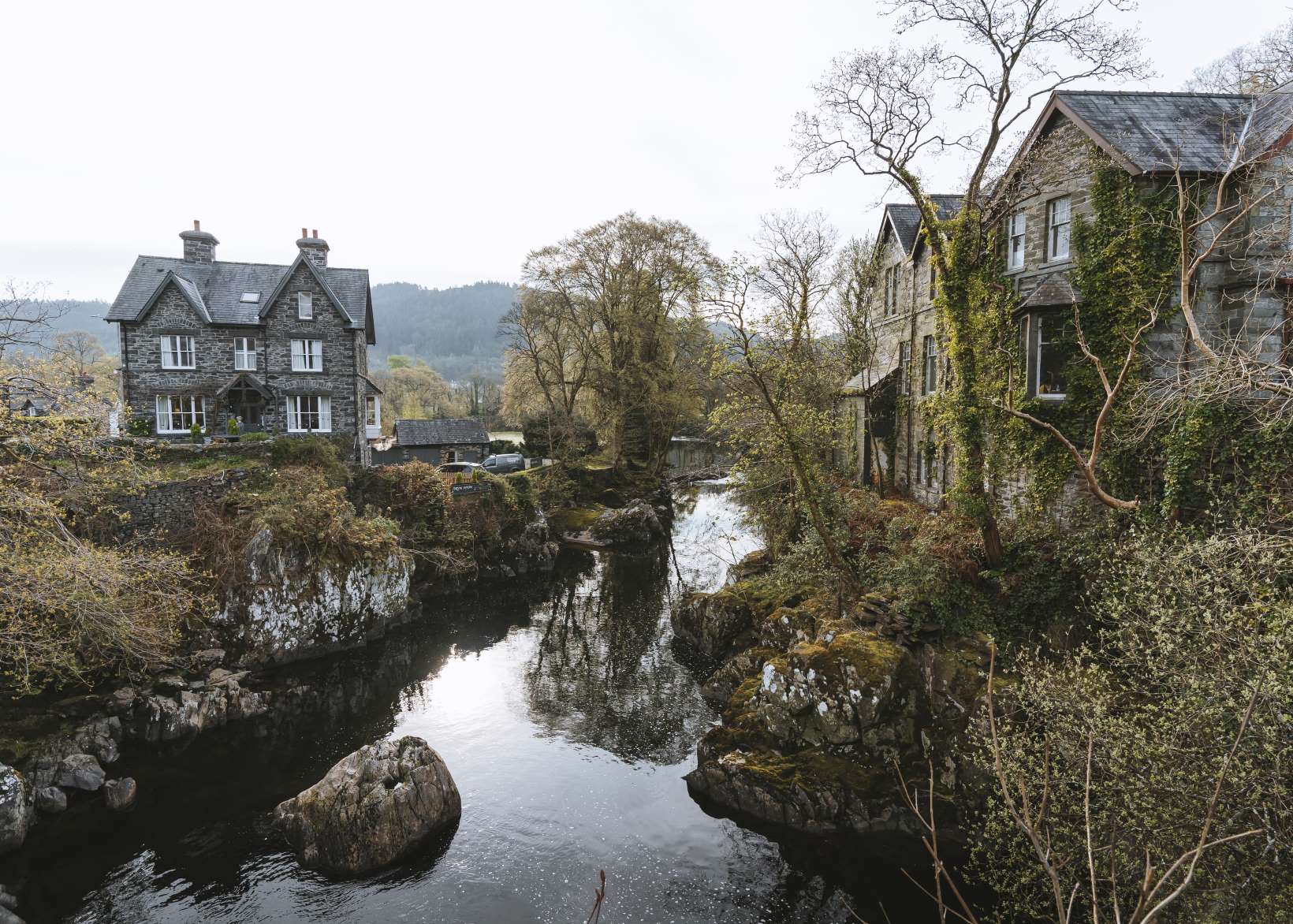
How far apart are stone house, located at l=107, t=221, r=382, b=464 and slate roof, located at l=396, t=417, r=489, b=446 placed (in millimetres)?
12282

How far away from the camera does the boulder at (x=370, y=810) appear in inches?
Answer: 493

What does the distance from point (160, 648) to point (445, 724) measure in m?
7.70

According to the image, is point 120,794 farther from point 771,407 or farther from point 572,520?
point 572,520

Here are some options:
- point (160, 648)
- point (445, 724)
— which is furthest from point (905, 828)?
point (160, 648)

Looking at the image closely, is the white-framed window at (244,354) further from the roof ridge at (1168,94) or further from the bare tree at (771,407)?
the roof ridge at (1168,94)

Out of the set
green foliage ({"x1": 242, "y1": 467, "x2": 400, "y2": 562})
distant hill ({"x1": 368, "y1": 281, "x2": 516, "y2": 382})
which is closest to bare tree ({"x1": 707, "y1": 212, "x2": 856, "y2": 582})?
green foliage ({"x1": 242, "y1": 467, "x2": 400, "y2": 562})

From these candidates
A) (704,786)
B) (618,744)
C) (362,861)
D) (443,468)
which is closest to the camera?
(362,861)

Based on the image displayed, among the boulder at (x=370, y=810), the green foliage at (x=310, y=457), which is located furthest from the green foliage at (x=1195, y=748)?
the green foliage at (x=310, y=457)

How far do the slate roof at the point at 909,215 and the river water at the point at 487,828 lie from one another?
64.3 ft

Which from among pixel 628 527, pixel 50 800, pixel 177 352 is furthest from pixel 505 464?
pixel 50 800

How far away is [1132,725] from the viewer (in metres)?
8.73

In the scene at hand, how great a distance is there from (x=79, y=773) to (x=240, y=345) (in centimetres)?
2282

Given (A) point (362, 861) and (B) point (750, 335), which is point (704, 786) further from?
(B) point (750, 335)

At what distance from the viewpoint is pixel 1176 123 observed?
1723cm
